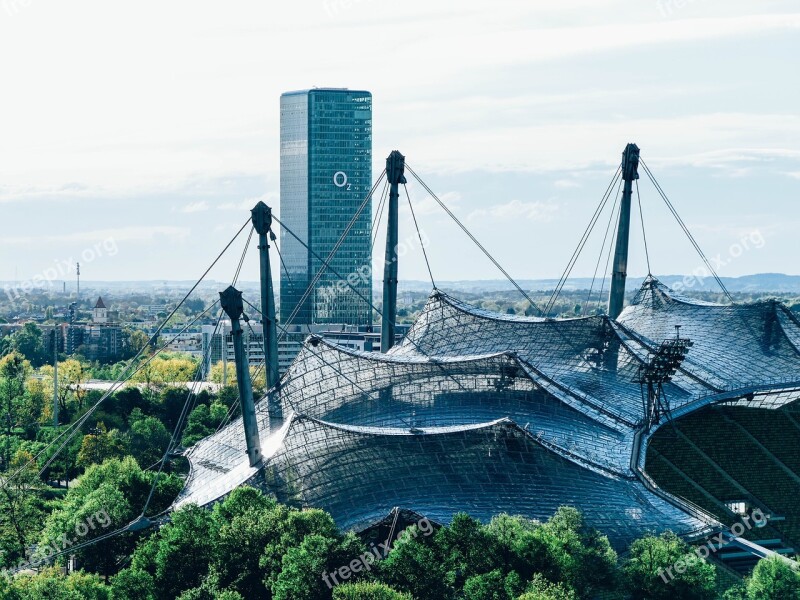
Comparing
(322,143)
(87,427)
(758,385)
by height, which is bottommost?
(87,427)

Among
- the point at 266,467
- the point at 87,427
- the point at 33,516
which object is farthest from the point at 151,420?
the point at 266,467

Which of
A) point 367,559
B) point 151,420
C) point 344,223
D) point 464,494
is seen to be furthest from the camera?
point 344,223

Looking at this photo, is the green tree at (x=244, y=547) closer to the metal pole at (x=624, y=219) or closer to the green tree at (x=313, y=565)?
the green tree at (x=313, y=565)

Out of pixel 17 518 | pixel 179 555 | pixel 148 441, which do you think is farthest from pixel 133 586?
pixel 148 441

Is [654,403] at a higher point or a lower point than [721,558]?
higher

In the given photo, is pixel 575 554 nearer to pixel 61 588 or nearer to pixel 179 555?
pixel 179 555

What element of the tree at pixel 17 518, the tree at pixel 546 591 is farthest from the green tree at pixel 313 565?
the tree at pixel 17 518

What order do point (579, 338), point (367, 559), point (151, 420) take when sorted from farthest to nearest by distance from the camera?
point (151, 420) < point (579, 338) < point (367, 559)

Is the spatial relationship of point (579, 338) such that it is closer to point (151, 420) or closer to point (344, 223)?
point (151, 420)

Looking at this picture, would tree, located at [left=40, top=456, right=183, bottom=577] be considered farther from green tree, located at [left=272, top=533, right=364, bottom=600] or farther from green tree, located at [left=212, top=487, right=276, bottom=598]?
green tree, located at [left=272, top=533, right=364, bottom=600]
